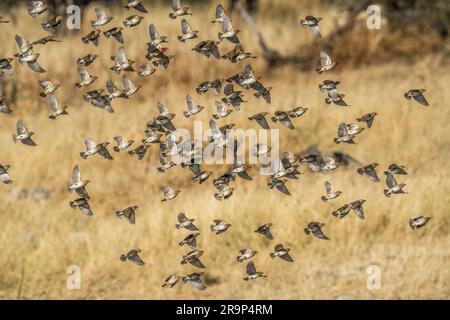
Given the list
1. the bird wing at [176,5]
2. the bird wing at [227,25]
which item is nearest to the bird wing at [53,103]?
the bird wing at [176,5]

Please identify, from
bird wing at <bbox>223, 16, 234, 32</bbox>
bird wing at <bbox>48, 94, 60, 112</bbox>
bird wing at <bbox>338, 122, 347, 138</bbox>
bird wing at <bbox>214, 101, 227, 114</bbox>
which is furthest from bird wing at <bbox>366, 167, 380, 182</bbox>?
bird wing at <bbox>48, 94, 60, 112</bbox>

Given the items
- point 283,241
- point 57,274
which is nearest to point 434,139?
point 283,241

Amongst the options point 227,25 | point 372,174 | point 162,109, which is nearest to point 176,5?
point 227,25

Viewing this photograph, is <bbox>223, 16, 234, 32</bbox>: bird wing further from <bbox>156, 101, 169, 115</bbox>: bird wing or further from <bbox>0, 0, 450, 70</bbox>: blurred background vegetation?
<bbox>0, 0, 450, 70</bbox>: blurred background vegetation

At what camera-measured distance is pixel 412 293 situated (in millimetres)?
10281

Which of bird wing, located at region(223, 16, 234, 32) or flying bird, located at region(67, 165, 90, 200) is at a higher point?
bird wing, located at region(223, 16, 234, 32)

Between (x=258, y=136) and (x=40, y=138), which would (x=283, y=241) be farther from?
(x=40, y=138)

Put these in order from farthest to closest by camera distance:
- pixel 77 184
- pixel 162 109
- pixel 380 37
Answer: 1. pixel 380 37
2. pixel 162 109
3. pixel 77 184

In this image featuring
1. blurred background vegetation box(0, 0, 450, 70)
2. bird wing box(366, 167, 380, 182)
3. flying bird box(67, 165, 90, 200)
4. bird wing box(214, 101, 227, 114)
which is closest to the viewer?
flying bird box(67, 165, 90, 200)

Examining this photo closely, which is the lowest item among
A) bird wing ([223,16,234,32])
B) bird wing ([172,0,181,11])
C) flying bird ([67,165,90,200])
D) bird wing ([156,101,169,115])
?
flying bird ([67,165,90,200])

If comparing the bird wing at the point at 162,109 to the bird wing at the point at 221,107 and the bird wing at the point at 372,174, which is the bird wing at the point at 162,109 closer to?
the bird wing at the point at 221,107

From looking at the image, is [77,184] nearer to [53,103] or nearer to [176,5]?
[53,103]
